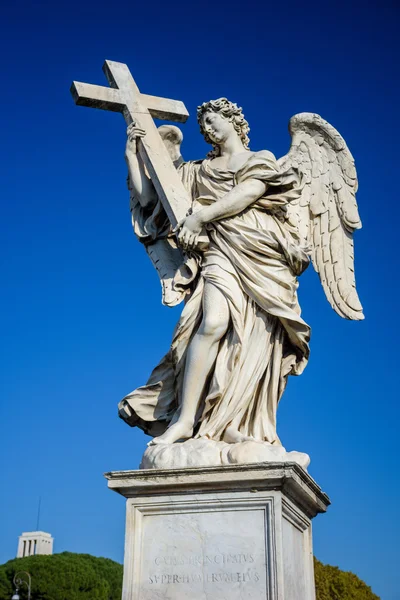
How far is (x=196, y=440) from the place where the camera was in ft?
21.1

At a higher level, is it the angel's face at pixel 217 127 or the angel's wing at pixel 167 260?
the angel's face at pixel 217 127

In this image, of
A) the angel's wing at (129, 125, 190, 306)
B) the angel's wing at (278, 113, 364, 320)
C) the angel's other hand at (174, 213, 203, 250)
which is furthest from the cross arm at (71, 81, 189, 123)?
the angel's other hand at (174, 213, 203, 250)

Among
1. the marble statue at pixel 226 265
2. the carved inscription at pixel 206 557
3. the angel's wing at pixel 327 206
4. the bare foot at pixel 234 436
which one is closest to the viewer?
the carved inscription at pixel 206 557

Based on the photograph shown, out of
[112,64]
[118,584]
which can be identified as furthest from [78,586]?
[112,64]

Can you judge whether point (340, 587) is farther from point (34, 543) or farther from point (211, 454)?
point (34, 543)

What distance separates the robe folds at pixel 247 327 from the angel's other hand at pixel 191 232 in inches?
6.5

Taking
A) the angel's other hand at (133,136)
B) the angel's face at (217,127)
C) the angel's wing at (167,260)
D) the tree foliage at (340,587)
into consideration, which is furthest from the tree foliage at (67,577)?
the angel's face at (217,127)

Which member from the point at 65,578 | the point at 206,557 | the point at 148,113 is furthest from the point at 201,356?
the point at 65,578

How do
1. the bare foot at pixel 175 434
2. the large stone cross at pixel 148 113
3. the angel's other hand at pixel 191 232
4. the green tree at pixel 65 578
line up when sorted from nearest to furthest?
1. the bare foot at pixel 175 434
2. the angel's other hand at pixel 191 232
3. the large stone cross at pixel 148 113
4. the green tree at pixel 65 578

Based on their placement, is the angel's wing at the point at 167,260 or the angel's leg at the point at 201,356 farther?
the angel's wing at the point at 167,260

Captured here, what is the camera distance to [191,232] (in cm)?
722

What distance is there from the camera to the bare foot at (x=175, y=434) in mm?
6523

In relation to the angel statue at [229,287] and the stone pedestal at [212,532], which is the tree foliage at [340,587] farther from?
the stone pedestal at [212,532]

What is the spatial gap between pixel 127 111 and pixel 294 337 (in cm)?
317
